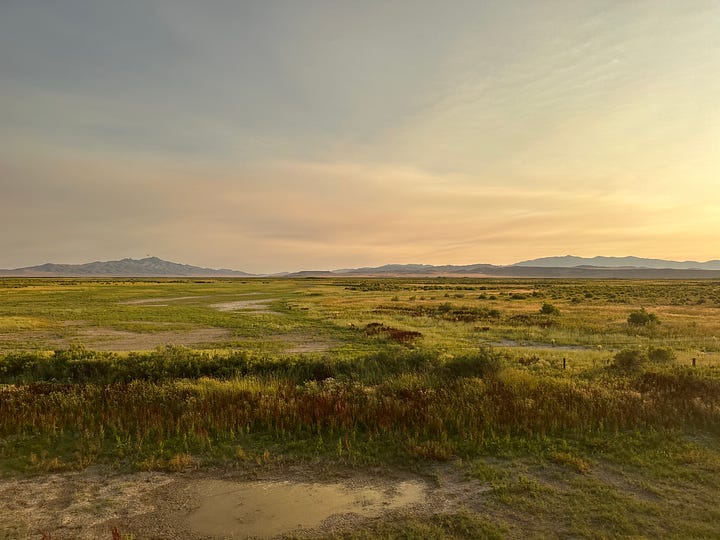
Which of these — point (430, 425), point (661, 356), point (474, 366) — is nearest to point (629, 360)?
point (661, 356)

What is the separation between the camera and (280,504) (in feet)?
23.8

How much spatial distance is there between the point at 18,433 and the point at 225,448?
5.19m

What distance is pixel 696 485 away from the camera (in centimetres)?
747

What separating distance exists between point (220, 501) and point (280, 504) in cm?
102

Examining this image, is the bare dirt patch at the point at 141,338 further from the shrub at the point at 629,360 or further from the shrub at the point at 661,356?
the shrub at the point at 661,356

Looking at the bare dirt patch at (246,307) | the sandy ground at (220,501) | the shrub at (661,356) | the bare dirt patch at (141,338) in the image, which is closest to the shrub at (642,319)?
the shrub at (661,356)

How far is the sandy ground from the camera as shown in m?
6.52

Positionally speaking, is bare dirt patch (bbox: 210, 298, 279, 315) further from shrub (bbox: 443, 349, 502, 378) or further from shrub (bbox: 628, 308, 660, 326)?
shrub (bbox: 443, 349, 502, 378)

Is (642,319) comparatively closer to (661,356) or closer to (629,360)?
(661,356)

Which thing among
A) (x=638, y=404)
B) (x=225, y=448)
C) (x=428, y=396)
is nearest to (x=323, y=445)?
(x=225, y=448)

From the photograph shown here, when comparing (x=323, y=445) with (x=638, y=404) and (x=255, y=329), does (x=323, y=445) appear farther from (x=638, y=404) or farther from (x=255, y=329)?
(x=255, y=329)

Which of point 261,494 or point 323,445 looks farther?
point 323,445

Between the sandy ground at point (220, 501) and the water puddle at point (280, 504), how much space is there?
15 mm

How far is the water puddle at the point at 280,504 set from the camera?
6.60m
